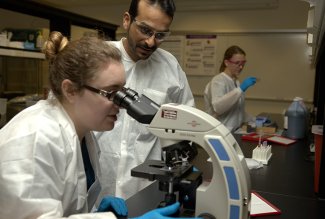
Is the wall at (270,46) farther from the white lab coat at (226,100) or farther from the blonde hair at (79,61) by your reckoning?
the blonde hair at (79,61)

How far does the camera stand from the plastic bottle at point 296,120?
8.04ft

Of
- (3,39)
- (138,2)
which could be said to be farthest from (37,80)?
(138,2)

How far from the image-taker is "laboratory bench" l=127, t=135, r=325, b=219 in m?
1.12

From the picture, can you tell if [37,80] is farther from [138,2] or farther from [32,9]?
[138,2]

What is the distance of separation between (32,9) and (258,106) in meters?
3.31

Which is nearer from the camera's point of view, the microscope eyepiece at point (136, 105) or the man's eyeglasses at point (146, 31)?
the microscope eyepiece at point (136, 105)

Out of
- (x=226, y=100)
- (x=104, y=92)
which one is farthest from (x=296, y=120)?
(x=104, y=92)

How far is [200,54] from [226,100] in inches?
87.2

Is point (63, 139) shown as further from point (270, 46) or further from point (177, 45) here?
point (177, 45)

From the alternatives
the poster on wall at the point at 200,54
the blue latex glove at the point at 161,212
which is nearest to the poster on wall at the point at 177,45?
the poster on wall at the point at 200,54

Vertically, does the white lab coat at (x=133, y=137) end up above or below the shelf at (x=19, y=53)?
below

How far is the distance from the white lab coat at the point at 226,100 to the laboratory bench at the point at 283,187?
73 cm

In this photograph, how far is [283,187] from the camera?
4.66 ft

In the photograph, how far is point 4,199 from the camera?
0.77 metres
